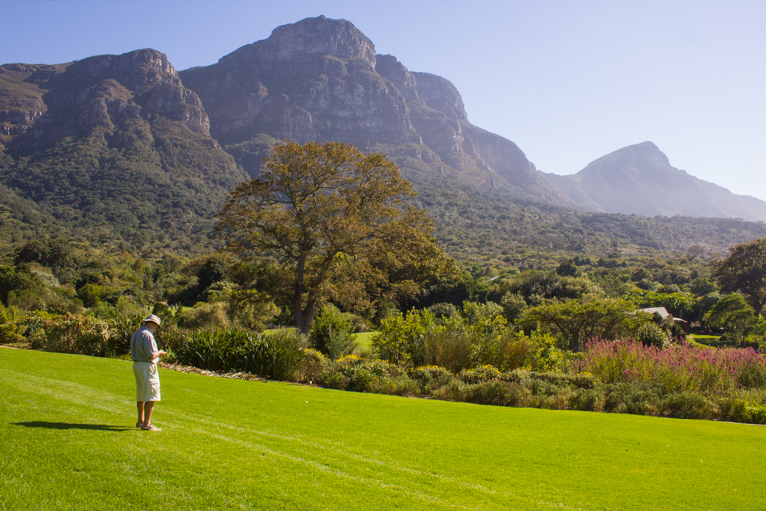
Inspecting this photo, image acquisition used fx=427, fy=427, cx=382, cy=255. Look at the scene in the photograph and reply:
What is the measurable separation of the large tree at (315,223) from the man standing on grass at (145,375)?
41.5ft

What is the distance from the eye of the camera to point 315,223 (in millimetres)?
19172

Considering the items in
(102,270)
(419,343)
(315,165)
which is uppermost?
(315,165)

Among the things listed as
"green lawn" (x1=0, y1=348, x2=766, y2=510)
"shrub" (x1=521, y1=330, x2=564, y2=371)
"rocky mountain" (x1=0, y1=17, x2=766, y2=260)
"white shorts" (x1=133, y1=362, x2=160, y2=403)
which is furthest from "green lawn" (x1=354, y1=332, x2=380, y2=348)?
"rocky mountain" (x1=0, y1=17, x2=766, y2=260)

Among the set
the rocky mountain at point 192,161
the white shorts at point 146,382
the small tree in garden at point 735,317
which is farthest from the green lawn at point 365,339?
the rocky mountain at point 192,161

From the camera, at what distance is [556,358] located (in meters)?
11.6

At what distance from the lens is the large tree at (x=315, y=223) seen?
1856 centimetres

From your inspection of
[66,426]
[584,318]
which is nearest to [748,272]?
[584,318]

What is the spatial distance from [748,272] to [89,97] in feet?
503

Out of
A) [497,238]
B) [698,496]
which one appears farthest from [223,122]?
[698,496]

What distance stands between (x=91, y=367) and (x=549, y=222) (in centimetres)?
11555

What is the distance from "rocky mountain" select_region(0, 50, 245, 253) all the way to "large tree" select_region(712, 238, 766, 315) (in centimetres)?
7866

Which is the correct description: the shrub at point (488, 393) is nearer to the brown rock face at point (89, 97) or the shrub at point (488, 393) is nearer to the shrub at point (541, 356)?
the shrub at point (541, 356)

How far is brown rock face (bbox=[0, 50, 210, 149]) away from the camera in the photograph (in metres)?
112

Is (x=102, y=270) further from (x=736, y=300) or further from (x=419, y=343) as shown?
(x=736, y=300)
